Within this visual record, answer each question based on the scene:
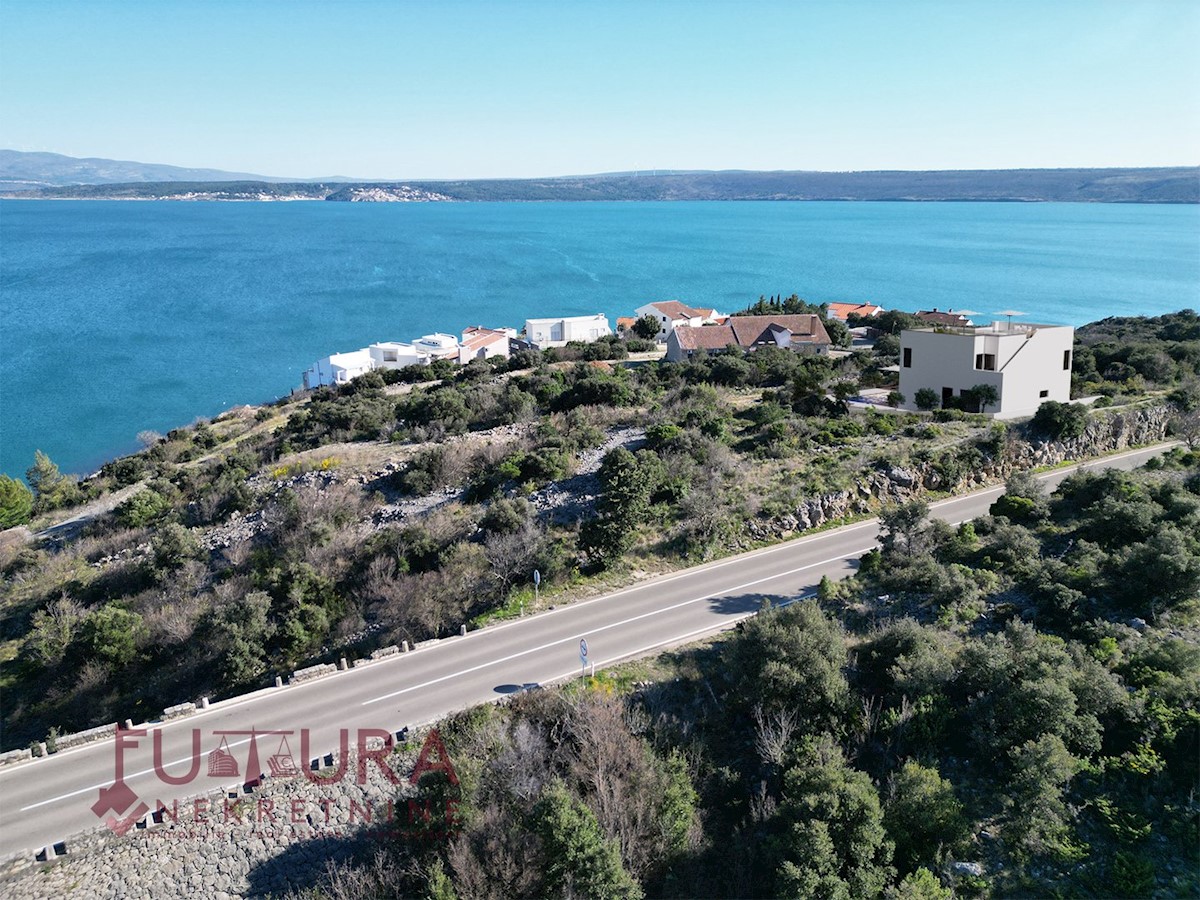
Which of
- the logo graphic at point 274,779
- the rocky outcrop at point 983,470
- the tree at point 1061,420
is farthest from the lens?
the tree at point 1061,420

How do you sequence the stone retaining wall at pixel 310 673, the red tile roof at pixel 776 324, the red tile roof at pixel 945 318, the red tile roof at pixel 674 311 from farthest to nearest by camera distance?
the red tile roof at pixel 674 311 < the red tile roof at pixel 945 318 < the red tile roof at pixel 776 324 < the stone retaining wall at pixel 310 673

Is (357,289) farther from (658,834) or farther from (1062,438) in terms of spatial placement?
(658,834)

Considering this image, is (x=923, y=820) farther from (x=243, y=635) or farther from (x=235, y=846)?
(x=243, y=635)

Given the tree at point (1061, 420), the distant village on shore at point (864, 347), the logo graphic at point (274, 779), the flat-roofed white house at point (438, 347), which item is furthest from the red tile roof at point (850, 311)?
the logo graphic at point (274, 779)

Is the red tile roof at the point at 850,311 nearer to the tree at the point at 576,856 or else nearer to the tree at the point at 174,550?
the tree at the point at 174,550

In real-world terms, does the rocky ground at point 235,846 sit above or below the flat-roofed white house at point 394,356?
below

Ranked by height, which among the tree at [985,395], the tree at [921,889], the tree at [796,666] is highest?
the tree at [985,395]

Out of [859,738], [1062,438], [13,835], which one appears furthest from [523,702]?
[1062,438]
